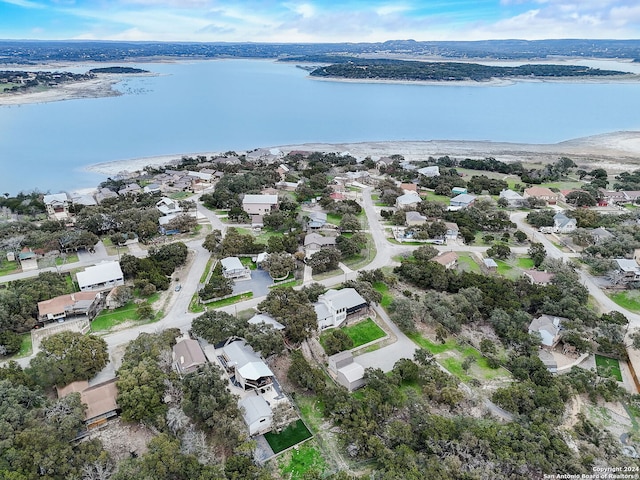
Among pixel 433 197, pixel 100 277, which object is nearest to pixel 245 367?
pixel 100 277

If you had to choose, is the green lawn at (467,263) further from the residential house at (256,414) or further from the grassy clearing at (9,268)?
the grassy clearing at (9,268)

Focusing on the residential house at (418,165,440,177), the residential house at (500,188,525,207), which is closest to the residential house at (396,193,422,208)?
the residential house at (500,188,525,207)

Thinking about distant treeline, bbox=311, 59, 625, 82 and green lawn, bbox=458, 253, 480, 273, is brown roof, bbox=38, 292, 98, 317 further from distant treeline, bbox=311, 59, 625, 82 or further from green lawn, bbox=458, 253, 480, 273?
distant treeline, bbox=311, 59, 625, 82

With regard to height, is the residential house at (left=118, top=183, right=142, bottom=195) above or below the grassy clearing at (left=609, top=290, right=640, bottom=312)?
above

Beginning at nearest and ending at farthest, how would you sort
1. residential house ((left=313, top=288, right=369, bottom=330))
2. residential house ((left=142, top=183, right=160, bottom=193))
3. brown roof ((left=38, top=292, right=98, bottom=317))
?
brown roof ((left=38, top=292, right=98, bottom=317)), residential house ((left=313, top=288, right=369, bottom=330)), residential house ((left=142, top=183, right=160, bottom=193))

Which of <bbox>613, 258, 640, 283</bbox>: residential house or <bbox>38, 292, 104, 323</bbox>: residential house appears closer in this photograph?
<bbox>38, 292, 104, 323</bbox>: residential house

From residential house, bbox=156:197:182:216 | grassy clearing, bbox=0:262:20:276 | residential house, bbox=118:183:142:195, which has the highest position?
residential house, bbox=156:197:182:216

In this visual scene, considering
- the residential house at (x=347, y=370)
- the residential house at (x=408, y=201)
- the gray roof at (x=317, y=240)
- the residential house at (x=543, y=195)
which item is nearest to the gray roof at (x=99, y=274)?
the gray roof at (x=317, y=240)
